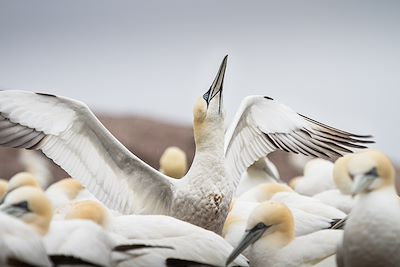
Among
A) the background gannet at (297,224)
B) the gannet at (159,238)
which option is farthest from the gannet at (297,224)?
the gannet at (159,238)

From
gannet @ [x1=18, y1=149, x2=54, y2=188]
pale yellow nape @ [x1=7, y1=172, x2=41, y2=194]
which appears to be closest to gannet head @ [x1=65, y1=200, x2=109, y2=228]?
pale yellow nape @ [x1=7, y1=172, x2=41, y2=194]

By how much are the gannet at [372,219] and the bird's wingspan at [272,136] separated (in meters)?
1.96

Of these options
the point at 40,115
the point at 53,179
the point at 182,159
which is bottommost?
the point at 53,179

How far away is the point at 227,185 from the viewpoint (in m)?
5.30

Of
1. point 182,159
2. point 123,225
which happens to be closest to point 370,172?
point 123,225

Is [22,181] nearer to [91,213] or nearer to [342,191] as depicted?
[91,213]

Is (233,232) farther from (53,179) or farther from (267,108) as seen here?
(53,179)

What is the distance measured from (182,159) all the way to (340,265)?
3.92m

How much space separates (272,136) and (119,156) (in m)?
1.16

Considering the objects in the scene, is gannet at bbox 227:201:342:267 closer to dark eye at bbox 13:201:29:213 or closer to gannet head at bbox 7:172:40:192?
dark eye at bbox 13:201:29:213

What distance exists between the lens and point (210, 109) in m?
5.48

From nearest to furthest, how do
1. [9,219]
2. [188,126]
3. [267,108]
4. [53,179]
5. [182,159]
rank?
[9,219]
[267,108]
[182,159]
[53,179]
[188,126]

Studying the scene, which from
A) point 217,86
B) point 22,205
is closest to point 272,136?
point 217,86

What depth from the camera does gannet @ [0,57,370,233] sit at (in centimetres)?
524
